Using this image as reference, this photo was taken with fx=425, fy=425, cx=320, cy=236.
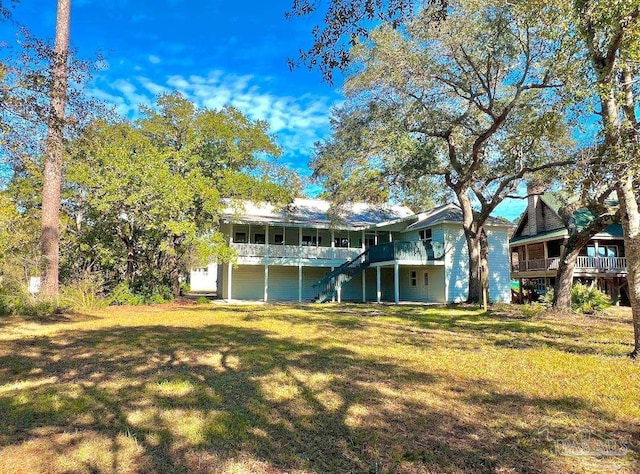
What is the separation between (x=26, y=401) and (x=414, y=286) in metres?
23.1

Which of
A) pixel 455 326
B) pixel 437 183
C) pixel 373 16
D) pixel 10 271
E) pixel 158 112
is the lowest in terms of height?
pixel 455 326

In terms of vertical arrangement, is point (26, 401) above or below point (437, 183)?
below

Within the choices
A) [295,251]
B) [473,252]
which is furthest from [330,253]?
[473,252]

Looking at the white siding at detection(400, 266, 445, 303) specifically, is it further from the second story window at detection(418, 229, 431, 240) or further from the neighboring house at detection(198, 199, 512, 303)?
the second story window at detection(418, 229, 431, 240)

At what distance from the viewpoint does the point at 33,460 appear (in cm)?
335

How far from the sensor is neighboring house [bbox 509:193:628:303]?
2508cm

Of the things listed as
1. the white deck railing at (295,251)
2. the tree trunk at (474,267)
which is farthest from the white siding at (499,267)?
the white deck railing at (295,251)

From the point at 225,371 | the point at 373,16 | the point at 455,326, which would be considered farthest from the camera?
the point at 455,326

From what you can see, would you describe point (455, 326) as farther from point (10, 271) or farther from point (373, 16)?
A: point (10, 271)

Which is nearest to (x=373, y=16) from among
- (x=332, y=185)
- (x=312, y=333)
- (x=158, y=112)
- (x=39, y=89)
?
(x=39, y=89)

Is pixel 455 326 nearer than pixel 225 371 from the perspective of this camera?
No

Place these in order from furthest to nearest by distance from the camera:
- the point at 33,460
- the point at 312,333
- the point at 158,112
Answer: the point at 158,112 < the point at 312,333 < the point at 33,460

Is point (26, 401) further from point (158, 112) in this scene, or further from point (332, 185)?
point (158, 112)

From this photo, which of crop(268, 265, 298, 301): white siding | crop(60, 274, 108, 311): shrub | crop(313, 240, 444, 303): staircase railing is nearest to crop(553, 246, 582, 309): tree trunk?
crop(313, 240, 444, 303): staircase railing
